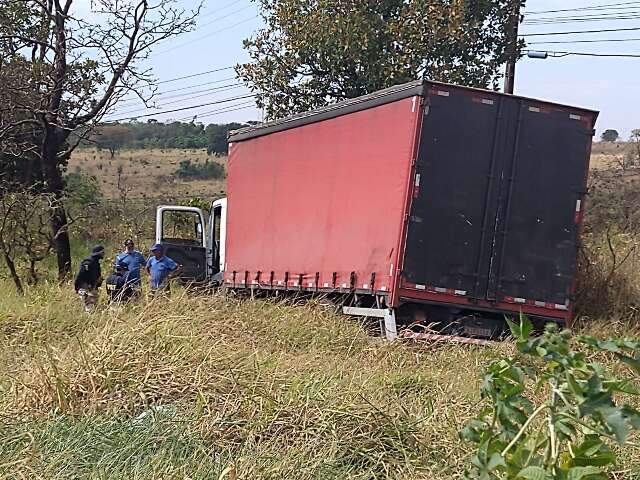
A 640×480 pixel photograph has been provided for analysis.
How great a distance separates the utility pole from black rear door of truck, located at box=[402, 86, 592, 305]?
29.9 feet

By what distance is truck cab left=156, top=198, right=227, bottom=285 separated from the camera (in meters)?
17.7

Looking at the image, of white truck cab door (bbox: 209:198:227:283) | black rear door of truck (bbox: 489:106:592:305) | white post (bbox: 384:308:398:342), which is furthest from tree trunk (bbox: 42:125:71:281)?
black rear door of truck (bbox: 489:106:592:305)

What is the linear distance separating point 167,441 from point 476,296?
233 inches

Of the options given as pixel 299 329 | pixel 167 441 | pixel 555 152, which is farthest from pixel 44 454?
pixel 555 152

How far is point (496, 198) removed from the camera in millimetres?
10836

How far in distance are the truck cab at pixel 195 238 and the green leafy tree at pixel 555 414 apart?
14610mm

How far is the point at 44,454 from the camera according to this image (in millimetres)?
5477

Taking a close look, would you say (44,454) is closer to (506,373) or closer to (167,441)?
(167,441)

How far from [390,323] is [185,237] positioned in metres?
8.77

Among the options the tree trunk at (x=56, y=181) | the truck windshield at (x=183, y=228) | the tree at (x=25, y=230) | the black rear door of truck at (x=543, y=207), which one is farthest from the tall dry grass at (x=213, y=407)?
the truck windshield at (x=183, y=228)

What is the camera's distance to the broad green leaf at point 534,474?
102 inches

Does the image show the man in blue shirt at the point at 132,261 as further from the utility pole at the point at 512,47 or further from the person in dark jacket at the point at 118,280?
the utility pole at the point at 512,47

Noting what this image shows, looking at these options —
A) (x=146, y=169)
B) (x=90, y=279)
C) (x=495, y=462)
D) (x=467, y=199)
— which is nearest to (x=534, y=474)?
(x=495, y=462)

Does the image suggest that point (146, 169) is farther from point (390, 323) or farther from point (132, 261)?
point (390, 323)
